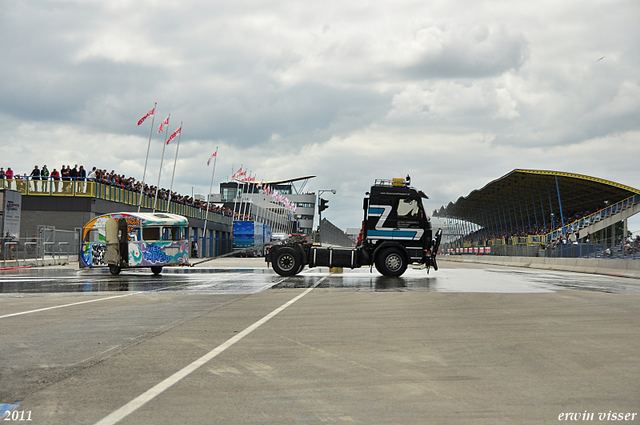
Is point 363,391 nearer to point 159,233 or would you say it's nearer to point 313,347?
point 313,347

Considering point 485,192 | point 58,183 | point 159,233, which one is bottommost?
point 159,233

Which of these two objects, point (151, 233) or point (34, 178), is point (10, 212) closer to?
point (34, 178)

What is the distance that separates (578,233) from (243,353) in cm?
6187

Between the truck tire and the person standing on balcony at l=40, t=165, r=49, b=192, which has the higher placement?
the person standing on balcony at l=40, t=165, r=49, b=192

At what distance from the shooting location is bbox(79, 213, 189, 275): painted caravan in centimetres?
2581

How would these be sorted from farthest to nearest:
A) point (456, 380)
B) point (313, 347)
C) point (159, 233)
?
1. point (159, 233)
2. point (313, 347)
3. point (456, 380)

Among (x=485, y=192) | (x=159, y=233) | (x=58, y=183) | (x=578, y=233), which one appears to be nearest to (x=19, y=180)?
(x=58, y=183)

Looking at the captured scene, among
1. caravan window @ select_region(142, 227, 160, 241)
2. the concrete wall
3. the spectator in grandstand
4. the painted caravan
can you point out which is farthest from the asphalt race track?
the spectator in grandstand

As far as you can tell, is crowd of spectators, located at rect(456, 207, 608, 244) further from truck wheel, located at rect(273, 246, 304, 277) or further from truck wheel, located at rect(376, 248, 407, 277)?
truck wheel, located at rect(273, 246, 304, 277)

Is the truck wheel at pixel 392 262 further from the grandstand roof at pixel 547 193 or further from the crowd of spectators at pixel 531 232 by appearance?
the grandstand roof at pixel 547 193

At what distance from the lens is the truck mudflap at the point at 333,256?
76.8ft

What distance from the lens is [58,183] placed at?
41.5m

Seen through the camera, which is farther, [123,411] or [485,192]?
[485,192]

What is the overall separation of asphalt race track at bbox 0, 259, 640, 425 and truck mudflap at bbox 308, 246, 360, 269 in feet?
30.2
